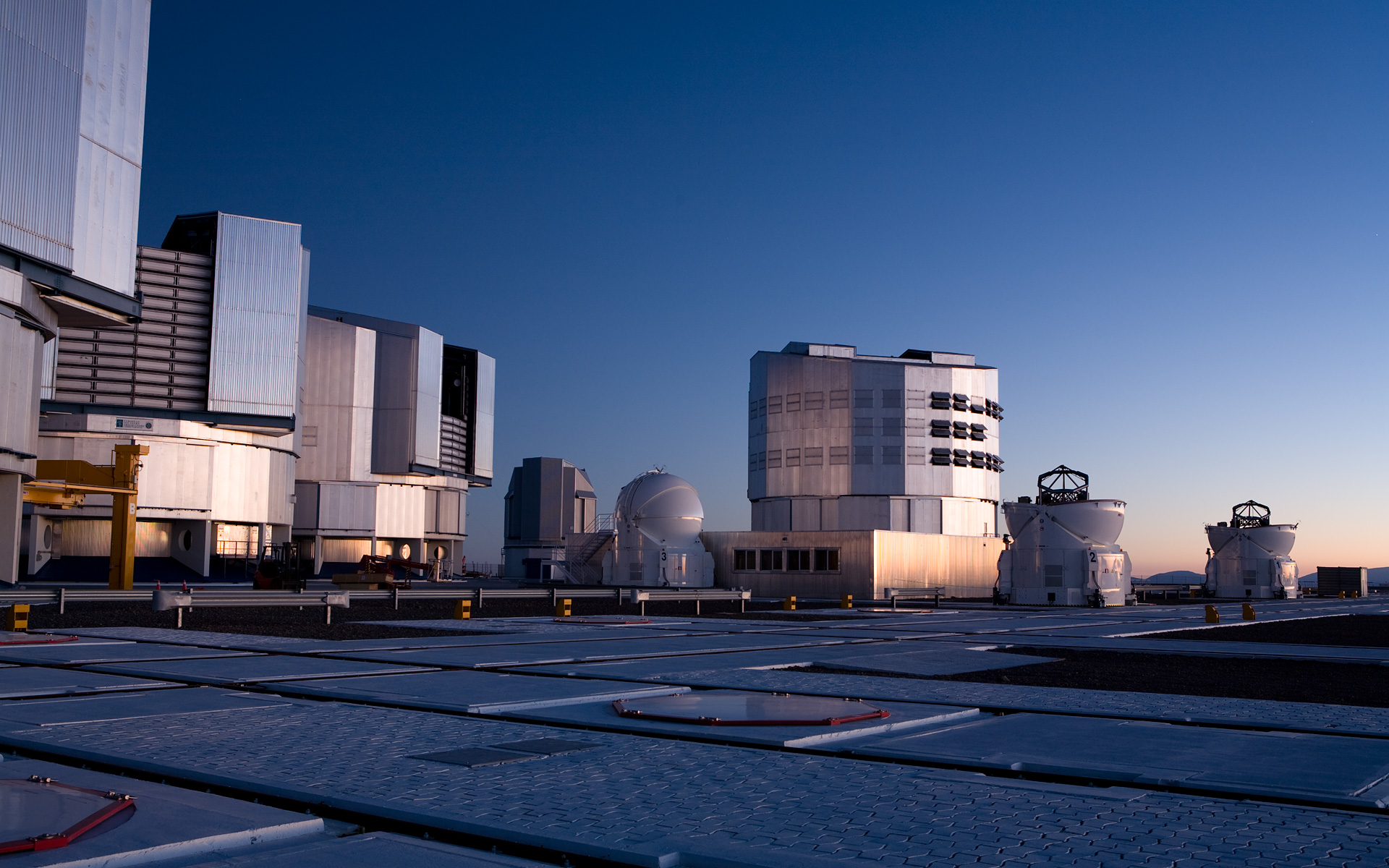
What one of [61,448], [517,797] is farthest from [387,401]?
[517,797]

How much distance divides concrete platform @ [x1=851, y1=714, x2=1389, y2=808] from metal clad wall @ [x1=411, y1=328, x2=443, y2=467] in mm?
74524

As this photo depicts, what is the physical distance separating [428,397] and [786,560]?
3426 centimetres

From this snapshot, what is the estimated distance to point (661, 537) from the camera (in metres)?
62.4

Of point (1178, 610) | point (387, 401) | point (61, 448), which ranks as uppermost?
point (387, 401)

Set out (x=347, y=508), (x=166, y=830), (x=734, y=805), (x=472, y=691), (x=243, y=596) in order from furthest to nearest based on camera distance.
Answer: (x=347, y=508) → (x=243, y=596) → (x=472, y=691) → (x=734, y=805) → (x=166, y=830)

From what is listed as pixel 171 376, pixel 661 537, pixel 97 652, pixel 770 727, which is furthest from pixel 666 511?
pixel 770 727

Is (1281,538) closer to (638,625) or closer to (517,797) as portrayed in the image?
(638,625)

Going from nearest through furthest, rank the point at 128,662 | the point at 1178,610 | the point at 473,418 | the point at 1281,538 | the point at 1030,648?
the point at 128,662 → the point at 1030,648 → the point at 1178,610 → the point at 1281,538 → the point at 473,418

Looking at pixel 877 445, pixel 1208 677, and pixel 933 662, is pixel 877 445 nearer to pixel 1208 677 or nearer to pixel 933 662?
pixel 933 662

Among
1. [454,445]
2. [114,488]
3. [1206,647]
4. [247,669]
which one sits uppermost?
[454,445]

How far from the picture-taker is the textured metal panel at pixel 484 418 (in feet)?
308

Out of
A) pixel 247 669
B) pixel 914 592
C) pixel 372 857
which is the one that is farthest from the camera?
pixel 914 592

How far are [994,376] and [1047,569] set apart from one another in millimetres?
30052

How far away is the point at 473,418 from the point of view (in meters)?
93.9
